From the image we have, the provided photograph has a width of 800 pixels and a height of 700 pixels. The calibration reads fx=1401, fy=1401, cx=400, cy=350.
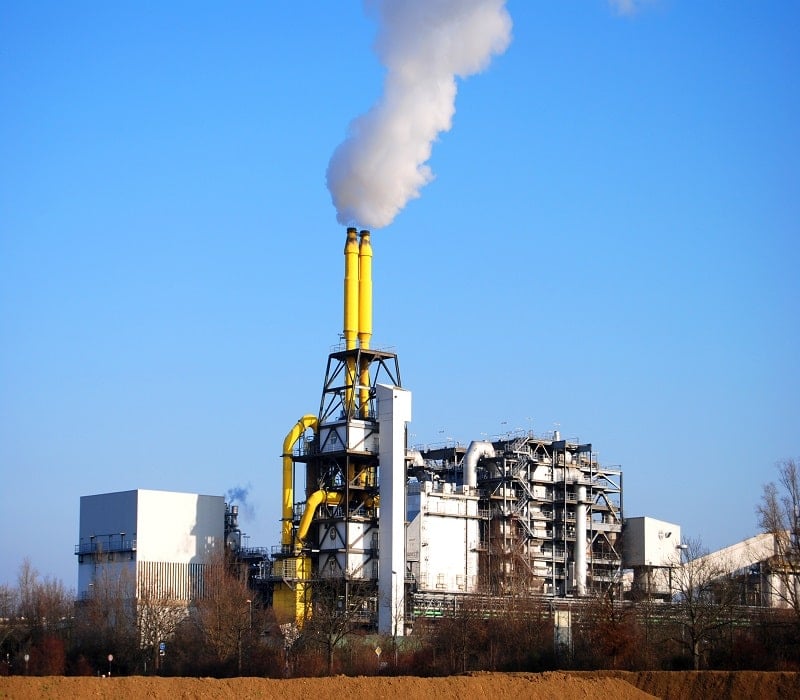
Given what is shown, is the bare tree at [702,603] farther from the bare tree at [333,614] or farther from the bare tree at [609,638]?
→ the bare tree at [333,614]

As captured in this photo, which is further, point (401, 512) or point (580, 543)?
point (580, 543)

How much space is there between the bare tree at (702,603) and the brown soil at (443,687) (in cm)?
791

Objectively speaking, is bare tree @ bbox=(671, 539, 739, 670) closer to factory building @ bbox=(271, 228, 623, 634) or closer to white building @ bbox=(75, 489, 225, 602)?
factory building @ bbox=(271, 228, 623, 634)

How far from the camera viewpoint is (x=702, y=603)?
7325cm

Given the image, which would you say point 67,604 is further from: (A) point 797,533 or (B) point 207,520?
(A) point 797,533

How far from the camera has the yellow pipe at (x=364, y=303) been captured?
263 feet

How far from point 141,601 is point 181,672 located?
835 cm

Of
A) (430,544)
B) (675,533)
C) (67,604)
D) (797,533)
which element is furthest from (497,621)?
(67,604)

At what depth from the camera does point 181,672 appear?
67.8m

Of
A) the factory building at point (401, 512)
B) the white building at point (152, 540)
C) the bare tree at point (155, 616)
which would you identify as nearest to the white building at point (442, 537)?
the factory building at point (401, 512)

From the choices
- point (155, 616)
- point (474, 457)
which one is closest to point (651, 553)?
point (474, 457)

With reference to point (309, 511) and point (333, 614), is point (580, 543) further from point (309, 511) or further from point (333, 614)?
point (333, 614)

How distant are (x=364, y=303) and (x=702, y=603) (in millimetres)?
24962

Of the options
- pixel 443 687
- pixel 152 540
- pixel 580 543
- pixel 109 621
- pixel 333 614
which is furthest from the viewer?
pixel 580 543
